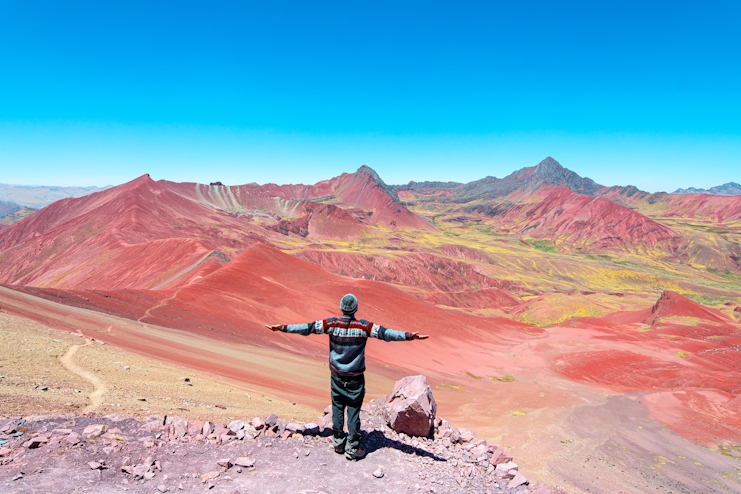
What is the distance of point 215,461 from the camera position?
5.06 m

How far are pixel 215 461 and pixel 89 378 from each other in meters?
4.14

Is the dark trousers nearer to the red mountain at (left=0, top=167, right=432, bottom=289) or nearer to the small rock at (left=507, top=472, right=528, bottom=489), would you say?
the small rock at (left=507, top=472, right=528, bottom=489)

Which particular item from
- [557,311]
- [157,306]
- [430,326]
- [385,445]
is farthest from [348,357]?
[557,311]

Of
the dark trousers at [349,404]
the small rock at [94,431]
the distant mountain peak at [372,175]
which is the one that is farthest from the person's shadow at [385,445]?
the distant mountain peak at [372,175]

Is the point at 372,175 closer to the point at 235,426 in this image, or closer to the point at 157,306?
the point at 157,306

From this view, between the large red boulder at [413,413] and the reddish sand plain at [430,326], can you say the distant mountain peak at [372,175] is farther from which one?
the large red boulder at [413,413]

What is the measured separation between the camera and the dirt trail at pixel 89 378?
625cm

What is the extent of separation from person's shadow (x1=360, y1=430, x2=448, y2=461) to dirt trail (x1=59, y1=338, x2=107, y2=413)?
4.08 metres

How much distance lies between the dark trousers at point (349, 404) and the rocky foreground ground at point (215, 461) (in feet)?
0.86

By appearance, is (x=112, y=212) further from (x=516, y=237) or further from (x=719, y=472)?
(x=516, y=237)

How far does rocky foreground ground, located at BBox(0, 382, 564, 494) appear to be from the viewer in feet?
14.3

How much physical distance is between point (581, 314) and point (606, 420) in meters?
38.5

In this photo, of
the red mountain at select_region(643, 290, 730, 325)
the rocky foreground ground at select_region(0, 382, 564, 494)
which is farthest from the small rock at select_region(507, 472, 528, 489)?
the red mountain at select_region(643, 290, 730, 325)

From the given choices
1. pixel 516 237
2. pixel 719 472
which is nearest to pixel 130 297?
pixel 719 472
